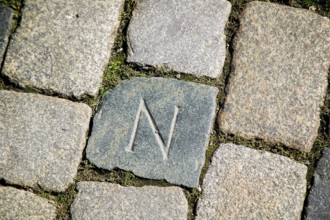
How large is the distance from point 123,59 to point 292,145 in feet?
2.66

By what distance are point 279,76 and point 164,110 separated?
1.69ft

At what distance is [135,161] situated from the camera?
1.82m

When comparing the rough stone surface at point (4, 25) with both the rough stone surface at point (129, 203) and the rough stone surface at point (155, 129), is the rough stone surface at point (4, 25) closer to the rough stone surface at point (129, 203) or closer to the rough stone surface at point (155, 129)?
the rough stone surface at point (155, 129)

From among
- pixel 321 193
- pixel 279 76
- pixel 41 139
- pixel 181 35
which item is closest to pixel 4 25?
pixel 41 139

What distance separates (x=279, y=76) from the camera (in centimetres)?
191

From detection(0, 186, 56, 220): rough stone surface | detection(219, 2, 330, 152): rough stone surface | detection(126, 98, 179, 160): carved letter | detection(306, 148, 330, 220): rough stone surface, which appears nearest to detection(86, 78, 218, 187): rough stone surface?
detection(126, 98, 179, 160): carved letter

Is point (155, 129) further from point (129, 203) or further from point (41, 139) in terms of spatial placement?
point (41, 139)

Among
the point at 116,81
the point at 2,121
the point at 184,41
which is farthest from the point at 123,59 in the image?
the point at 2,121

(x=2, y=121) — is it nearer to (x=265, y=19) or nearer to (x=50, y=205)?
(x=50, y=205)

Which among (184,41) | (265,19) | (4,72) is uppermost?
(265,19)

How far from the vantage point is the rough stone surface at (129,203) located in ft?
5.78

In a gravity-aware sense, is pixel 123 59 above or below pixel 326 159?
above

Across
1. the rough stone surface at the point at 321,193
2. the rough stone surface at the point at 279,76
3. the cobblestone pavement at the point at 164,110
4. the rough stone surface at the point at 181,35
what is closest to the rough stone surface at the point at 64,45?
the cobblestone pavement at the point at 164,110

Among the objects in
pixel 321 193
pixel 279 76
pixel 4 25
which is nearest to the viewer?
pixel 321 193
